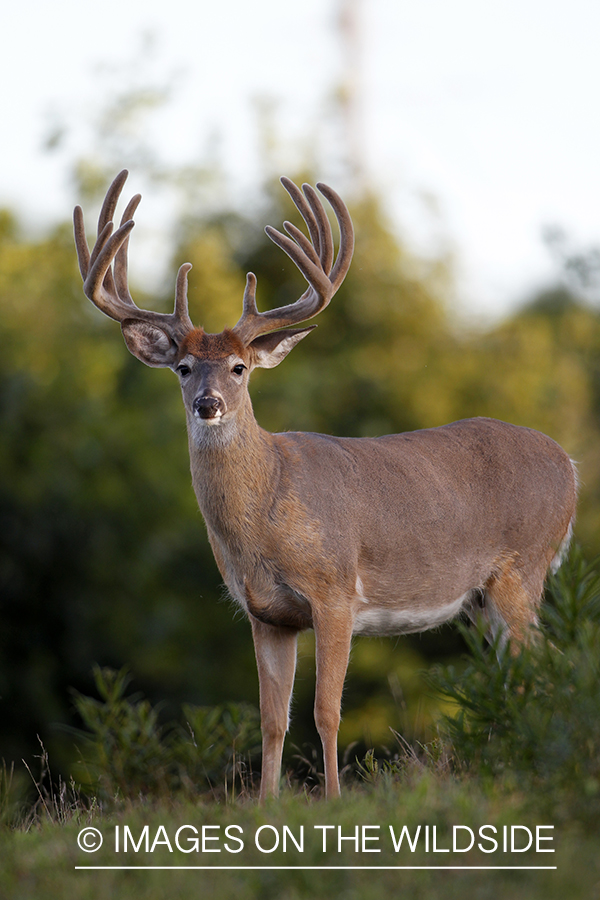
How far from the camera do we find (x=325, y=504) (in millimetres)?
6266

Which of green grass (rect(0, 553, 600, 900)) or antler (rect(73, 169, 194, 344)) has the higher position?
antler (rect(73, 169, 194, 344))

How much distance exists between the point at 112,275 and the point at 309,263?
3.89 ft

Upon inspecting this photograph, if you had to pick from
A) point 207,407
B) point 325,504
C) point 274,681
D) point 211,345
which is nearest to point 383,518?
point 325,504

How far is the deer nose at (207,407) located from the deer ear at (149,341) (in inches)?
24.8

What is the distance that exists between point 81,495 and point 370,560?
40.8 ft

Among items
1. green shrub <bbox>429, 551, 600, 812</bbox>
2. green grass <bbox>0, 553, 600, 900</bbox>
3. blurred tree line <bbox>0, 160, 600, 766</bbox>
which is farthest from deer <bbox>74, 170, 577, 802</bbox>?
blurred tree line <bbox>0, 160, 600, 766</bbox>

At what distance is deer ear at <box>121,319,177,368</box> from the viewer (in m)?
6.54

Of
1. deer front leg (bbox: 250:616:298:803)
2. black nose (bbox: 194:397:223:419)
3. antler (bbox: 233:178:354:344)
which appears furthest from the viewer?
antler (bbox: 233:178:354:344)

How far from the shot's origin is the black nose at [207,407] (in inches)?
235

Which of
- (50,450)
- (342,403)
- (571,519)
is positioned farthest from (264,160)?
(571,519)

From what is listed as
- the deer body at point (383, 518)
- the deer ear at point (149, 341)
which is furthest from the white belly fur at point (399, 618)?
the deer ear at point (149, 341)

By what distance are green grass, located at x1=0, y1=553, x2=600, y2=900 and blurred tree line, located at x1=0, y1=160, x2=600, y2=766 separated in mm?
9744

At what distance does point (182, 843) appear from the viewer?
4414mm

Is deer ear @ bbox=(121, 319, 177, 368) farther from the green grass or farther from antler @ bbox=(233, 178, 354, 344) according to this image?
the green grass
